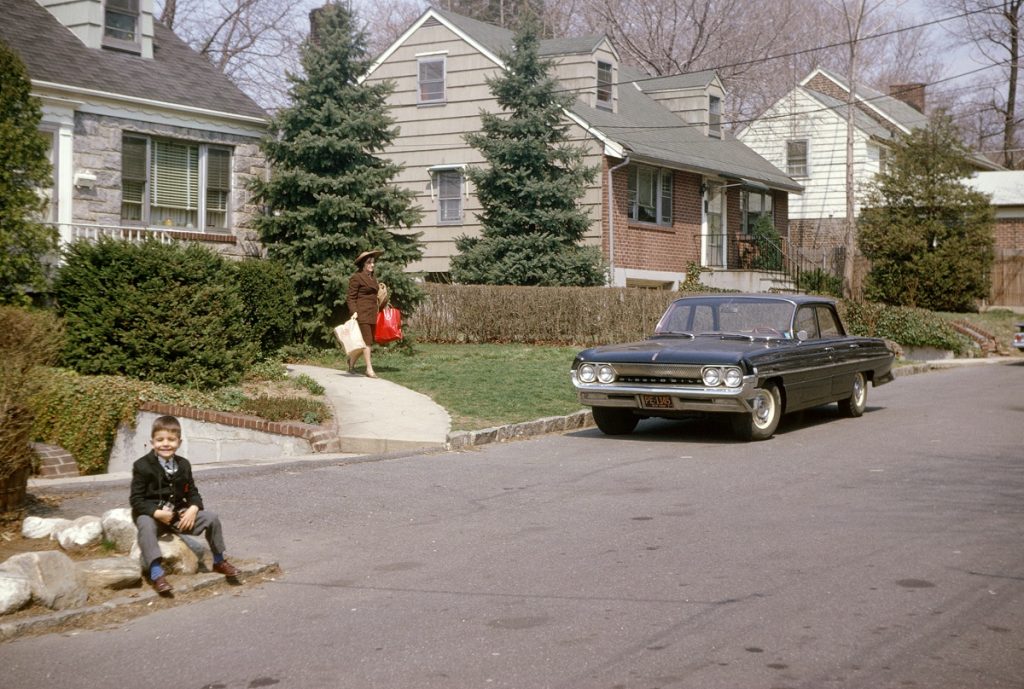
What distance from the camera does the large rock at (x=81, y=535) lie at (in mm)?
7262

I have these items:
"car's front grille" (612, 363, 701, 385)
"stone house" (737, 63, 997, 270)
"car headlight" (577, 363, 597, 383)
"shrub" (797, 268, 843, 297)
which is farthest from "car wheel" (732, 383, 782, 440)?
"stone house" (737, 63, 997, 270)

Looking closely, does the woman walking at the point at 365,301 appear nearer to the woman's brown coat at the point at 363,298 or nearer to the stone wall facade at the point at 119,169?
the woman's brown coat at the point at 363,298

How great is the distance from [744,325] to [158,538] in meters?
8.35

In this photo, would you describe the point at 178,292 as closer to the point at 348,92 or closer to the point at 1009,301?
the point at 348,92

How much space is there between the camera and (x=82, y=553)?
284 inches

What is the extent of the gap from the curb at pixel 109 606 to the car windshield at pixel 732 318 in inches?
301

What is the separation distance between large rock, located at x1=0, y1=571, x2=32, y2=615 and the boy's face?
112 cm

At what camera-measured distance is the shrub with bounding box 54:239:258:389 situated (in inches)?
573

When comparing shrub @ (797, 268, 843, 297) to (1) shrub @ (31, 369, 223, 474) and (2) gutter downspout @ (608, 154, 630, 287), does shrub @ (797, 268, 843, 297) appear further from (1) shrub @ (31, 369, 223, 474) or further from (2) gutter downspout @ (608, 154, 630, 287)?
(1) shrub @ (31, 369, 223, 474)

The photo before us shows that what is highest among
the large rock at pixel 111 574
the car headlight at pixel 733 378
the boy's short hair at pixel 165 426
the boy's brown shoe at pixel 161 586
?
the car headlight at pixel 733 378

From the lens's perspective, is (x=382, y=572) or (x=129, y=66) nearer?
(x=382, y=572)

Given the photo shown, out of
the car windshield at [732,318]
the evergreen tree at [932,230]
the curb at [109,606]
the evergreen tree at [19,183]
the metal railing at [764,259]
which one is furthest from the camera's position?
Result: the metal railing at [764,259]

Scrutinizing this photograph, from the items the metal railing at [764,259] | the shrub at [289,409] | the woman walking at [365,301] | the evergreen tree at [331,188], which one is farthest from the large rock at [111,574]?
the metal railing at [764,259]

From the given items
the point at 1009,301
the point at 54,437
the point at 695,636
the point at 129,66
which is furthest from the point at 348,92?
the point at 1009,301
